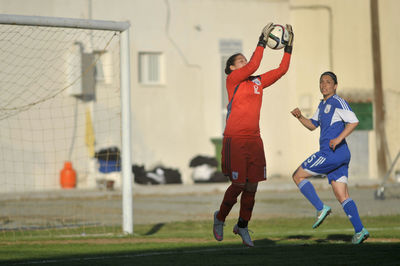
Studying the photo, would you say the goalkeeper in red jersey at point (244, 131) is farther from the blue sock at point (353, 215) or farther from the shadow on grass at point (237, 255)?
the blue sock at point (353, 215)

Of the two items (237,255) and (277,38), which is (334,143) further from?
(237,255)

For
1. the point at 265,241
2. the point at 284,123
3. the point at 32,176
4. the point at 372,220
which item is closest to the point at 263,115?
the point at 284,123

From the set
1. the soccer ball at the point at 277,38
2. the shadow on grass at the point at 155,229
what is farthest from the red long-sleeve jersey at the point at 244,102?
the shadow on grass at the point at 155,229

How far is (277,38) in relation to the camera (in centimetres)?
1009

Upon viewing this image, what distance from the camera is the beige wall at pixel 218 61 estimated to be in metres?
28.5

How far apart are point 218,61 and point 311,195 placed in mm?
19689

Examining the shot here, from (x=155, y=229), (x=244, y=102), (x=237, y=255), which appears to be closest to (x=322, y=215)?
(x=237, y=255)

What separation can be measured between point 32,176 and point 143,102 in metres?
5.01

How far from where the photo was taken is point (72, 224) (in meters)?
15.9

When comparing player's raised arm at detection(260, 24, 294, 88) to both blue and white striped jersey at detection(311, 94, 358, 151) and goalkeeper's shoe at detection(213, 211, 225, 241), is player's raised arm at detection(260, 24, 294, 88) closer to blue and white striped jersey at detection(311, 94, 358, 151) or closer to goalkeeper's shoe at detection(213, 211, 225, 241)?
blue and white striped jersey at detection(311, 94, 358, 151)

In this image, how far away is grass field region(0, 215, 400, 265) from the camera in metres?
8.91

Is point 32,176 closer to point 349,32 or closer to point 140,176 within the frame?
point 140,176

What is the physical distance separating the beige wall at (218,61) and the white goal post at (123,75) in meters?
12.5

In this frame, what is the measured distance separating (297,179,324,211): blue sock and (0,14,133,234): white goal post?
12.3 feet
